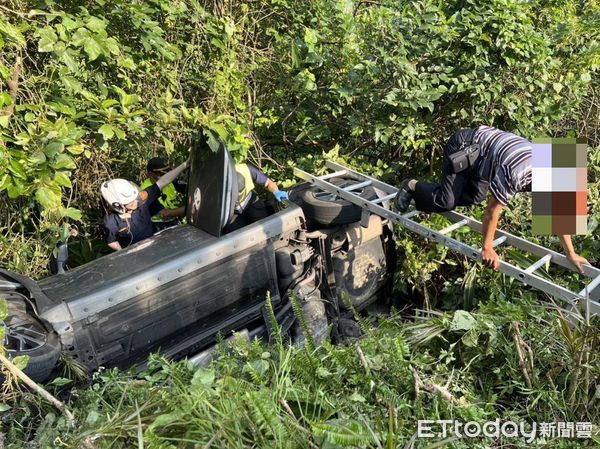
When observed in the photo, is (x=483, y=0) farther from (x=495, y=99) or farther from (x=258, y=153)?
(x=258, y=153)

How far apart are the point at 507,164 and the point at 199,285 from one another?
84.7 inches

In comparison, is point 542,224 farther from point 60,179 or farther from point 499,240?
point 60,179

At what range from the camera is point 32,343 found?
A: 2.70m

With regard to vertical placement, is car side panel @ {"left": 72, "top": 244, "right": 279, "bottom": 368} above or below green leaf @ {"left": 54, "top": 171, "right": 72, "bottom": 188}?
below

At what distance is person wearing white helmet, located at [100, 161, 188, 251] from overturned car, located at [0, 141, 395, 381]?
0.43m

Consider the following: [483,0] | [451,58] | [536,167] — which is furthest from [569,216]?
[483,0]

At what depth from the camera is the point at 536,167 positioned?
338 cm

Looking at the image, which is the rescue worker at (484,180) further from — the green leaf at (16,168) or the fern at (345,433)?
the green leaf at (16,168)

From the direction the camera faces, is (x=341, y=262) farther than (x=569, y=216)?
Yes

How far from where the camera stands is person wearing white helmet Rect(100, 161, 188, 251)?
13.6 feet

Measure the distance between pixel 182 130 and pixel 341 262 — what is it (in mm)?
1614

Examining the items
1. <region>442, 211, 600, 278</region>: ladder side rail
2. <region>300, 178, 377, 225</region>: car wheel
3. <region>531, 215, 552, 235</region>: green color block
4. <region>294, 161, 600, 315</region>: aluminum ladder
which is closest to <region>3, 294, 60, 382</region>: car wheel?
<region>300, 178, 377, 225</region>: car wheel

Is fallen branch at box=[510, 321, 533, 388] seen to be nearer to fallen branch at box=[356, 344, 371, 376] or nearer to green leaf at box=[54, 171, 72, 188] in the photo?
fallen branch at box=[356, 344, 371, 376]

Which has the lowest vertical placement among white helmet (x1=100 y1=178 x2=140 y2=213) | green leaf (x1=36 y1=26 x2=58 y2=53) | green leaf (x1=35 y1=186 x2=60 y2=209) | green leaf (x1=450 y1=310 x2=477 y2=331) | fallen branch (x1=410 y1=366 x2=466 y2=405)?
fallen branch (x1=410 y1=366 x2=466 y2=405)
